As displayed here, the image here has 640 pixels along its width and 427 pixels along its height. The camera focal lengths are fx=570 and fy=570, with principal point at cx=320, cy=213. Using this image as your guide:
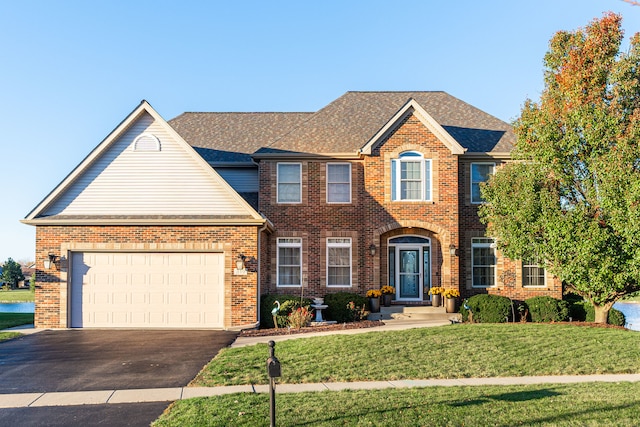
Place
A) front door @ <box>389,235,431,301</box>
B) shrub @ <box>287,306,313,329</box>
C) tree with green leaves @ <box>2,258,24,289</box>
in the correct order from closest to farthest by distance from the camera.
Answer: shrub @ <box>287,306,313,329</box> → front door @ <box>389,235,431,301</box> → tree with green leaves @ <box>2,258,24,289</box>

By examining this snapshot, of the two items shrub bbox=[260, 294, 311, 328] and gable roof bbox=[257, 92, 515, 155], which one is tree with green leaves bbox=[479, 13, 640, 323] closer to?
gable roof bbox=[257, 92, 515, 155]

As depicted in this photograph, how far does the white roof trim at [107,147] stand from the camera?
61.8 feet

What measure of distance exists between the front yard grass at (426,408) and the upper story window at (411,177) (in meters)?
12.3

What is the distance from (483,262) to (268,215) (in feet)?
28.5

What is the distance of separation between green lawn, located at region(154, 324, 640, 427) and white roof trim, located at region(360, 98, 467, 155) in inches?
297

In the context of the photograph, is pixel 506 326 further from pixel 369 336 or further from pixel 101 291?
pixel 101 291

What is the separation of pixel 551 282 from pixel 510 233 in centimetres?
465

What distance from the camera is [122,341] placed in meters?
15.9

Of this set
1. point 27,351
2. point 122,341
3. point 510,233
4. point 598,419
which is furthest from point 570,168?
point 27,351

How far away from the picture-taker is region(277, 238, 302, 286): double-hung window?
21953 millimetres

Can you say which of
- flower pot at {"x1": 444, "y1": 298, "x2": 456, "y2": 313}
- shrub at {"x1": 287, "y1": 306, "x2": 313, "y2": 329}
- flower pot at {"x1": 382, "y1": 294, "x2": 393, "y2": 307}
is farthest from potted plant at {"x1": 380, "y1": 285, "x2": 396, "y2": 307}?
shrub at {"x1": 287, "y1": 306, "x2": 313, "y2": 329}

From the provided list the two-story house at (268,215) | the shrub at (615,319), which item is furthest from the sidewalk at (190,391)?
the shrub at (615,319)

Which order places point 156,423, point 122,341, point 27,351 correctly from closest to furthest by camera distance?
point 156,423, point 27,351, point 122,341

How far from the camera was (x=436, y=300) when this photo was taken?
21.2 m
